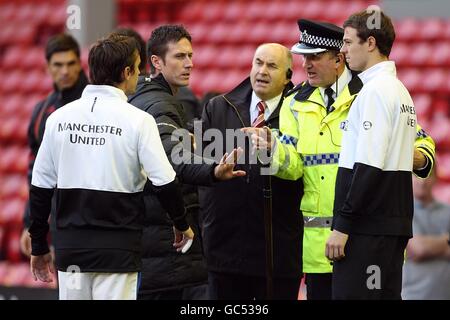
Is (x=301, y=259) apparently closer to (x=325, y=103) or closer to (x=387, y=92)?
(x=325, y=103)

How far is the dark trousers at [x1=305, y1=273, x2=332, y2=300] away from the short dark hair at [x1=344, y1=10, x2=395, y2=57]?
114 cm

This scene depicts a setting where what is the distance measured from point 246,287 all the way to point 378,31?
160cm

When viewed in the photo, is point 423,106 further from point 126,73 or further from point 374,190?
point 126,73

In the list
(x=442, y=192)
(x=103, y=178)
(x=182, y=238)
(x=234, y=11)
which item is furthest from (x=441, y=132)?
(x=103, y=178)

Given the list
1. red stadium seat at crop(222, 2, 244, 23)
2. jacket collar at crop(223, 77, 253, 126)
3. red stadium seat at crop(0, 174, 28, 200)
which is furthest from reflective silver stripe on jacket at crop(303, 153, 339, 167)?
red stadium seat at crop(222, 2, 244, 23)

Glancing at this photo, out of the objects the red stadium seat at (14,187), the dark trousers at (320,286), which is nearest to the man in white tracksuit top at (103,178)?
the dark trousers at (320,286)

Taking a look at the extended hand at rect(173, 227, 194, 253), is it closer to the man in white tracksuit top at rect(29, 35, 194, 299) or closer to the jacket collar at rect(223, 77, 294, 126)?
the man in white tracksuit top at rect(29, 35, 194, 299)

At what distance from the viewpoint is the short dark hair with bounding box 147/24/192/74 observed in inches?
191

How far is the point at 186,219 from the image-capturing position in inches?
178

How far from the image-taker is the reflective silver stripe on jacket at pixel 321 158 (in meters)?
4.68

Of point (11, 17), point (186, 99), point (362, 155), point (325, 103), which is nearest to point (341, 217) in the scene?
point (362, 155)

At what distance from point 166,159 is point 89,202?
1.17 ft

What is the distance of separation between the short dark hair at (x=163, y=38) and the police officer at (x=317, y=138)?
0.57m

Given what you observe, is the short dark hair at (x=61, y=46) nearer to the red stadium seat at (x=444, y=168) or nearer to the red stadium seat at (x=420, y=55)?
the red stadium seat at (x=444, y=168)
